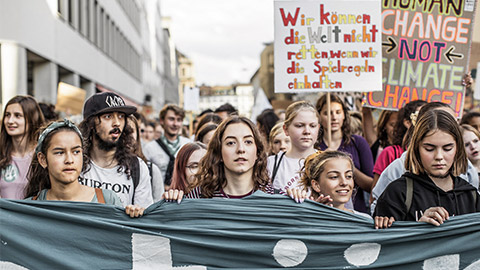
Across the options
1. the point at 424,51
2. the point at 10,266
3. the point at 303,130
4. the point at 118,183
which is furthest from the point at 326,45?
the point at 10,266

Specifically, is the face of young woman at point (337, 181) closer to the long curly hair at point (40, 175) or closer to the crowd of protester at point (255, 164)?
the crowd of protester at point (255, 164)

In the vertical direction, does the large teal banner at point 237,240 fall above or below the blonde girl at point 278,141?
below

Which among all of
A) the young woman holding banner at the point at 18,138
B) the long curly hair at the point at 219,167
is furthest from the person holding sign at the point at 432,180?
the young woman holding banner at the point at 18,138

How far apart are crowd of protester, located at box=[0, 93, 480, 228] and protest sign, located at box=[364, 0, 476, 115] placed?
95cm

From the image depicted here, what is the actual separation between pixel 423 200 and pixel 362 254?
499 millimetres

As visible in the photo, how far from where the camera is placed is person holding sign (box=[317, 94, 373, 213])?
548 cm

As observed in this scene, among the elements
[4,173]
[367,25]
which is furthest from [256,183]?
[367,25]

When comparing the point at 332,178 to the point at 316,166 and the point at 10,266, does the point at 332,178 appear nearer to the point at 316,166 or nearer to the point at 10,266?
the point at 316,166

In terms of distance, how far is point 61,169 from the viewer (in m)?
3.67

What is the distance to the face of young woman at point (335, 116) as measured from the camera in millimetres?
5910

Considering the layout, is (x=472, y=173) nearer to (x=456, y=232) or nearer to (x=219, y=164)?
(x=456, y=232)

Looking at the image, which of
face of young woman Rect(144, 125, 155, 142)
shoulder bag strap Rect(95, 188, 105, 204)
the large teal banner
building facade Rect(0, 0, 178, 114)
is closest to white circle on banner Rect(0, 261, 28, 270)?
the large teal banner

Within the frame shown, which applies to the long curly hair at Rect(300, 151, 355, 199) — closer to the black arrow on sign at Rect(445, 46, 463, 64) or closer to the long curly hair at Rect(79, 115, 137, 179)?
the long curly hair at Rect(79, 115, 137, 179)

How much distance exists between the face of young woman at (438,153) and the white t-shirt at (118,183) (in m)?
1.80
